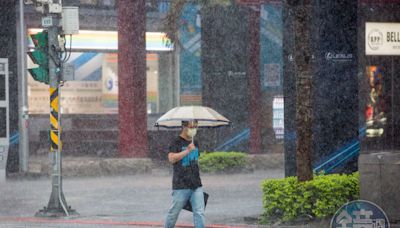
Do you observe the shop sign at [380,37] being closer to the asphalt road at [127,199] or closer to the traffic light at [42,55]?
the asphalt road at [127,199]

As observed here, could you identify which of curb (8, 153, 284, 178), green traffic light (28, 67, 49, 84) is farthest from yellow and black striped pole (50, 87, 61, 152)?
curb (8, 153, 284, 178)

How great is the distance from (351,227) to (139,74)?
51.4 ft

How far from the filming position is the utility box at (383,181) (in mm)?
12953

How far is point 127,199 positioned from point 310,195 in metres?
5.94

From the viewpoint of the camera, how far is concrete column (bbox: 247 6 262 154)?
26.3 meters

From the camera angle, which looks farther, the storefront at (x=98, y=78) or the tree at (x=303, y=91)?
the storefront at (x=98, y=78)

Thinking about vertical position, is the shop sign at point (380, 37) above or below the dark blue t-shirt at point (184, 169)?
above

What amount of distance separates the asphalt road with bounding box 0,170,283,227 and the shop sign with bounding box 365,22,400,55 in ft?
19.9

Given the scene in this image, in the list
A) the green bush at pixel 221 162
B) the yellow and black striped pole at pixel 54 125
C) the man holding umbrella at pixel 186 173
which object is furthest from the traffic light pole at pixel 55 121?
the green bush at pixel 221 162

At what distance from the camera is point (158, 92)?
88.8 feet

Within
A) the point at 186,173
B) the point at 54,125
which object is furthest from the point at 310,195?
the point at 54,125

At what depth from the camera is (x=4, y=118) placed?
23203mm

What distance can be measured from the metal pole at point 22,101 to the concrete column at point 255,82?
6.68 meters
